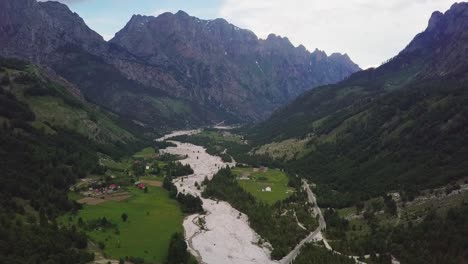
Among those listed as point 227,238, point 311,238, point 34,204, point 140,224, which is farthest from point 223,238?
point 34,204

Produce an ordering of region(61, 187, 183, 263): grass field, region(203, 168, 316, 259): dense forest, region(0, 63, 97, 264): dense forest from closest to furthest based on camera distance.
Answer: region(0, 63, 97, 264): dense forest
region(61, 187, 183, 263): grass field
region(203, 168, 316, 259): dense forest

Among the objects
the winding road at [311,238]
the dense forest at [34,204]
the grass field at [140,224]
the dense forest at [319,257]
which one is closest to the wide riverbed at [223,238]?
the winding road at [311,238]

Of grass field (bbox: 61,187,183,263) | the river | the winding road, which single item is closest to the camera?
grass field (bbox: 61,187,183,263)

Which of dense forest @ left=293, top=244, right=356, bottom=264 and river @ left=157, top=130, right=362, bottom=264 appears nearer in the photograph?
dense forest @ left=293, top=244, right=356, bottom=264

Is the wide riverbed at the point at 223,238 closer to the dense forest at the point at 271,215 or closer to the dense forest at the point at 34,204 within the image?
the dense forest at the point at 271,215

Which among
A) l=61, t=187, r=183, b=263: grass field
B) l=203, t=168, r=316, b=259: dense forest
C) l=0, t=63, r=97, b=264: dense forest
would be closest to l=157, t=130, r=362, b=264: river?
l=203, t=168, r=316, b=259: dense forest

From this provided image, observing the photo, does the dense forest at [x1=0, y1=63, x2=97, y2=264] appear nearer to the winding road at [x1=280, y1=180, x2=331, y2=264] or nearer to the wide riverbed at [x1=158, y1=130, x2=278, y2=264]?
the wide riverbed at [x1=158, y1=130, x2=278, y2=264]
